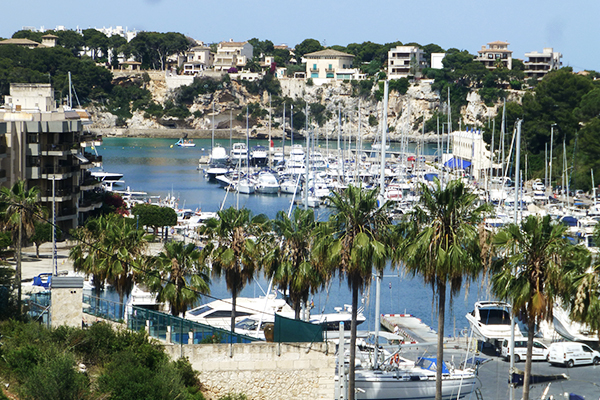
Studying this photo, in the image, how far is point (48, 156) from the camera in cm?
3847

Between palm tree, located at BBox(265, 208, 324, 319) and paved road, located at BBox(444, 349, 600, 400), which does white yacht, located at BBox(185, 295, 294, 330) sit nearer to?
palm tree, located at BBox(265, 208, 324, 319)

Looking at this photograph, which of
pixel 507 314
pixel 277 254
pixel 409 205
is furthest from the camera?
pixel 409 205

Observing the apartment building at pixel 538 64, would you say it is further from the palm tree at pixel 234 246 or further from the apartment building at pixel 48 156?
the palm tree at pixel 234 246

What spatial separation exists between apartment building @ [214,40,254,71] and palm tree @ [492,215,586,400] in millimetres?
135686

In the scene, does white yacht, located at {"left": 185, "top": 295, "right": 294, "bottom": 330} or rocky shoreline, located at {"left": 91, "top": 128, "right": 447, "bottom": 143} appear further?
rocky shoreline, located at {"left": 91, "top": 128, "right": 447, "bottom": 143}

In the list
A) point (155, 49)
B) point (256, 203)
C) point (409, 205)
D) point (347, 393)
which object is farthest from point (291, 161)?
point (155, 49)

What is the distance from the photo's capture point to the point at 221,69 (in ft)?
488

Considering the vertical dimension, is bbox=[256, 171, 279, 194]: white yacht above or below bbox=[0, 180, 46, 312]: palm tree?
below

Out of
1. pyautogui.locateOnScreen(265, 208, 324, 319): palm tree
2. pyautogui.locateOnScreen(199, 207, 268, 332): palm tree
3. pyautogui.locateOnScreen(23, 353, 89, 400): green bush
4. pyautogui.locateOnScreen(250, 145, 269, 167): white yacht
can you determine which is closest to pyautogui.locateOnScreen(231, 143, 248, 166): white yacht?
pyautogui.locateOnScreen(250, 145, 269, 167): white yacht

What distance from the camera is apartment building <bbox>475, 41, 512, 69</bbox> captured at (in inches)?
5236

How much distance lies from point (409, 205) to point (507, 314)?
92.0 ft

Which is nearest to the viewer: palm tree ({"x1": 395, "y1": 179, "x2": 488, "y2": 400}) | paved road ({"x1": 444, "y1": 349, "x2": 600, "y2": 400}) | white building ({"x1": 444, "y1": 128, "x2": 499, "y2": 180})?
palm tree ({"x1": 395, "y1": 179, "x2": 488, "y2": 400})

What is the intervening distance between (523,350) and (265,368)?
351 inches

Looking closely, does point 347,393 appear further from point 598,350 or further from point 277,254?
point 598,350
